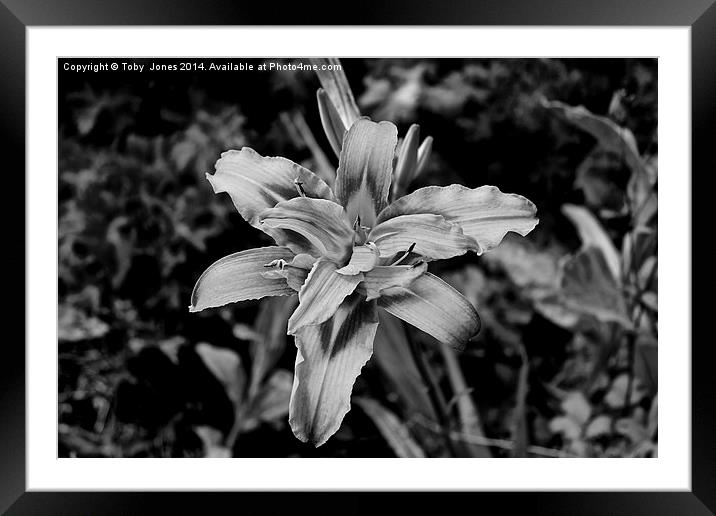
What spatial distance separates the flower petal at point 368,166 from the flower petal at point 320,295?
8 cm

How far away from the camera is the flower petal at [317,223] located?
0.74 metres

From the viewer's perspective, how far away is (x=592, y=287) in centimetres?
88

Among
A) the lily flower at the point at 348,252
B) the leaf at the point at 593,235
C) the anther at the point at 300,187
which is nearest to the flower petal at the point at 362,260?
the lily flower at the point at 348,252

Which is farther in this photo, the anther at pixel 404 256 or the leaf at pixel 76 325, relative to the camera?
the leaf at pixel 76 325

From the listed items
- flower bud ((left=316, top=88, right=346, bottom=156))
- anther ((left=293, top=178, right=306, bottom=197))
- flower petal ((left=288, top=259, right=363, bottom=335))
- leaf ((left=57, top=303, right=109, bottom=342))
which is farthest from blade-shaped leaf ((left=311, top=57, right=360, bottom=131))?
leaf ((left=57, top=303, right=109, bottom=342))

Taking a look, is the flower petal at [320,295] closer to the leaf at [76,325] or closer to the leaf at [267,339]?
the leaf at [267,339]

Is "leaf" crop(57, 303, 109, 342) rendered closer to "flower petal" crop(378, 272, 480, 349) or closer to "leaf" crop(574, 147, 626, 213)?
"flower petal" crop(378, 272, 480, 349)

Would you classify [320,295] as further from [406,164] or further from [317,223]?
[406,164]

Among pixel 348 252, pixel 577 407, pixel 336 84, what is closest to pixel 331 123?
pixel 336 84

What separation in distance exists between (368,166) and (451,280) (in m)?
0.20

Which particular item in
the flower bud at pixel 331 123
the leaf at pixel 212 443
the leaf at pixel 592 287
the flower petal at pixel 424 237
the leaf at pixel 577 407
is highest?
the flower bud at pixel 331 123

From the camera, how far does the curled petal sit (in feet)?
2.49

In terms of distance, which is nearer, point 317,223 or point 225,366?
point 317,223
